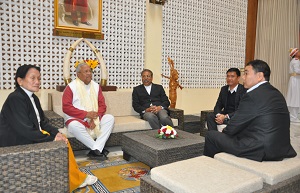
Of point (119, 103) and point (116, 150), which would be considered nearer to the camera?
point (116, 150)

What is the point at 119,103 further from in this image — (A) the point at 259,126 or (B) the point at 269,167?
(B) the point at 269,167

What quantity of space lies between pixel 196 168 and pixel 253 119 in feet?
2.46

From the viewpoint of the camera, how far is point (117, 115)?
4613 millimetres

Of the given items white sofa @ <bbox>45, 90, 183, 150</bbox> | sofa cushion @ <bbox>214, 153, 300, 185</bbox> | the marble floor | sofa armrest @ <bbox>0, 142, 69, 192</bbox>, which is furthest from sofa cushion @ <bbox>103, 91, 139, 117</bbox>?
sofa cushion @ <bbox>214, 153, 300, 185</bbox>

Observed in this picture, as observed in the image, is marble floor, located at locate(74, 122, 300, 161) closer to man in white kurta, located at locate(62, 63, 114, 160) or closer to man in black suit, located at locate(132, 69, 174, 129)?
man in white kurta, located at locate(62, 63, 114, 160)

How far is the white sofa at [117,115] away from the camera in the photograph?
363 cm

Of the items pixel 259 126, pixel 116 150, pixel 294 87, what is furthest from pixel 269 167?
pixel 294 87

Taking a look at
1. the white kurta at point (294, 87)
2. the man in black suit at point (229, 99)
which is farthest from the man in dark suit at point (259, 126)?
the white kurta at point (294, 87)

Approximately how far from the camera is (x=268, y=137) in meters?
2.29

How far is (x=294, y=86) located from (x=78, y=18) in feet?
18.3

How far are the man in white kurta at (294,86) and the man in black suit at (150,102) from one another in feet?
12.8

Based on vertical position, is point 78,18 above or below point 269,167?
above

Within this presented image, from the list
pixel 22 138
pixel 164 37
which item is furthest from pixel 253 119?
pixel 164 37

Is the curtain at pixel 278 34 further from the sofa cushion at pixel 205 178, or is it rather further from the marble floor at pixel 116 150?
the sofa cushion at pixel 205 178
